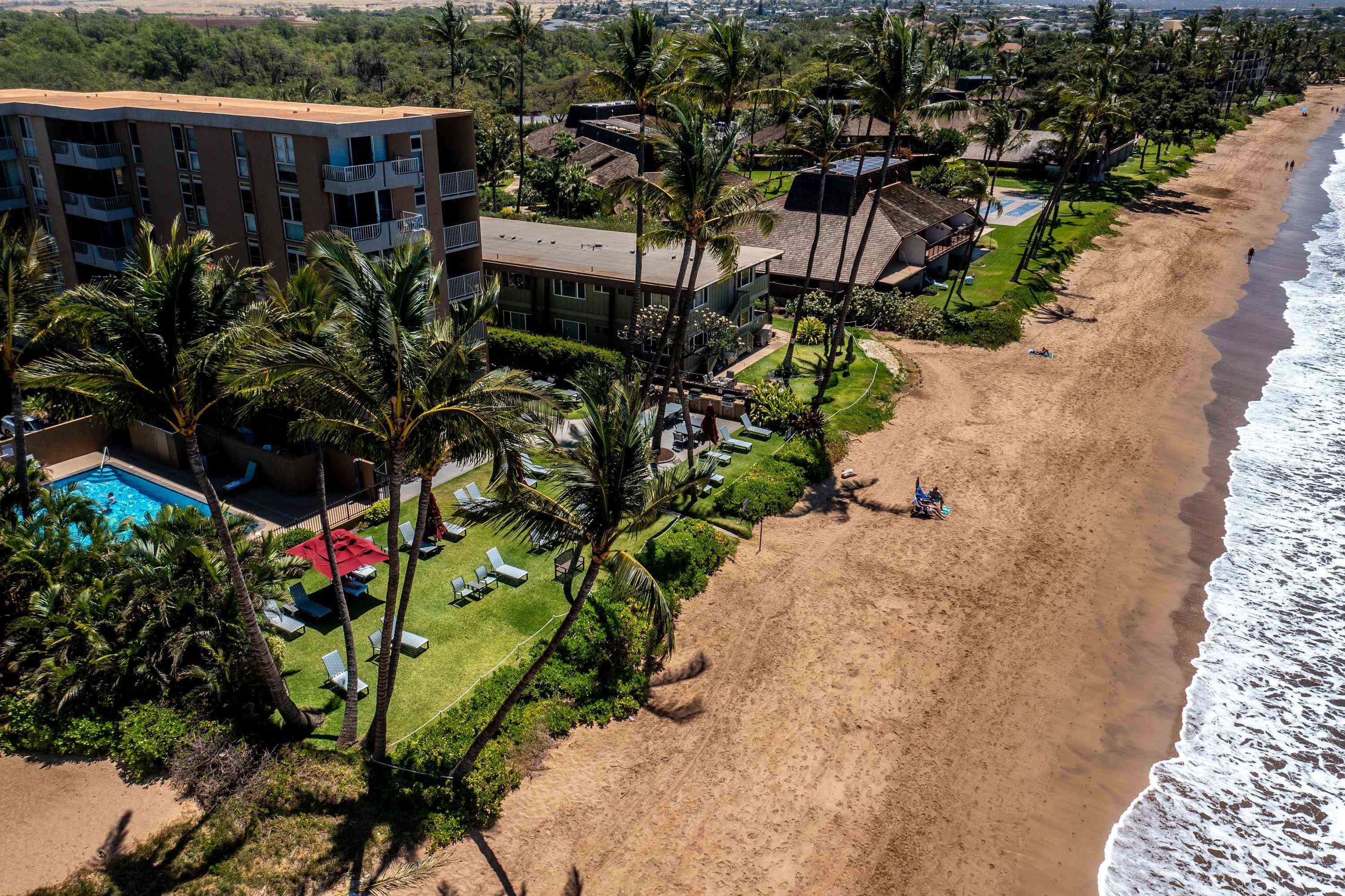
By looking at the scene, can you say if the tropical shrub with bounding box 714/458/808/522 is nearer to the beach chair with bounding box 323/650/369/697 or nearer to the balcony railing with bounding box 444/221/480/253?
the beach chair with bounding box 323/650/369/697

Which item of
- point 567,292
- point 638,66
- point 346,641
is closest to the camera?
point 346,641

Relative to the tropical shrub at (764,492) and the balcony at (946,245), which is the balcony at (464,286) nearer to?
the tropical shrub at (764,492)

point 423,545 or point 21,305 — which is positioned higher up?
point 21,305

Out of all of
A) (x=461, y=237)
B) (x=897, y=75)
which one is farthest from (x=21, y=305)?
(x=897, y=75)

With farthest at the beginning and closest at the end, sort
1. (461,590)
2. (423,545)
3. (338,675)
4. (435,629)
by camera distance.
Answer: (423,545) → (461,590) → (435,629) → (338,675)

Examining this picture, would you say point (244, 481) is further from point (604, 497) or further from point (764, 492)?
point (604, 497)

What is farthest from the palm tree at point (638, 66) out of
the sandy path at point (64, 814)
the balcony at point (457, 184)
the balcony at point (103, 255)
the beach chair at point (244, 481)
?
the sandy path at point (64, 814)

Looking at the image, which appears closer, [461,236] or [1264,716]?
[1264,716]

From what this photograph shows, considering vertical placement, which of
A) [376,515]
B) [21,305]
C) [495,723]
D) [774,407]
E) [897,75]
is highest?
[897,75]
